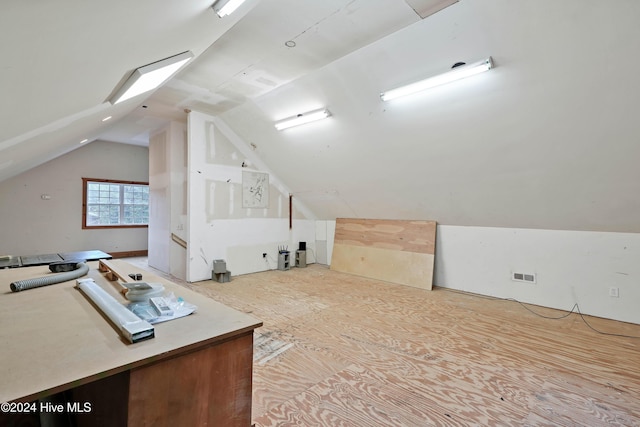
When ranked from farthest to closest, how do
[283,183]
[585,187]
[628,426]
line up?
[283,183] < [585,187] < [628,426]

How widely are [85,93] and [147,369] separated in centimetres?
201

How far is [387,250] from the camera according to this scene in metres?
5.27

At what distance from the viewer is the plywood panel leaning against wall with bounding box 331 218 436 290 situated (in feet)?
15.8

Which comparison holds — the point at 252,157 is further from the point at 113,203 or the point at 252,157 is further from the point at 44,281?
the point at 113,203

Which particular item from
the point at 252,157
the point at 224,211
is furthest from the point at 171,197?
the point at 252,157

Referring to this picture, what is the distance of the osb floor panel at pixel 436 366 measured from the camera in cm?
181

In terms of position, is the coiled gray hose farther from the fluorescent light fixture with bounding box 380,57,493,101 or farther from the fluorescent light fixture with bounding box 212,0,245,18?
the fluorescent light fixture with bounding box 380,57,493,101

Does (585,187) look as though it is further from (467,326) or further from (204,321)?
(204,321)

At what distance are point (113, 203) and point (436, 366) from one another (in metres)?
8.37

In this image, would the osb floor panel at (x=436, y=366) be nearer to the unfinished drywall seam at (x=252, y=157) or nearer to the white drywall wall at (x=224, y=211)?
the white drywall wall at (x=224, y=211)

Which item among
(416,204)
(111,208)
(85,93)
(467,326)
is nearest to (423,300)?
(467,326)

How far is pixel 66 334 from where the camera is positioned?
100 centimetres

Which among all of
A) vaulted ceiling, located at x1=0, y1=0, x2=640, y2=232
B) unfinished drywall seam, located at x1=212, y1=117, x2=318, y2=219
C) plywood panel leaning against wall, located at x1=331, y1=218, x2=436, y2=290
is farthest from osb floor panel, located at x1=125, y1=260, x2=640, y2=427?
unfinished drywall seam, located at x1=212, y1=117, x2=318, y2=219

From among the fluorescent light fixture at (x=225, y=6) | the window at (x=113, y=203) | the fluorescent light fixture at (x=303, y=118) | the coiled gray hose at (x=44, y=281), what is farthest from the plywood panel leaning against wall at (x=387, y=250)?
the window at (x=113, y=203)
